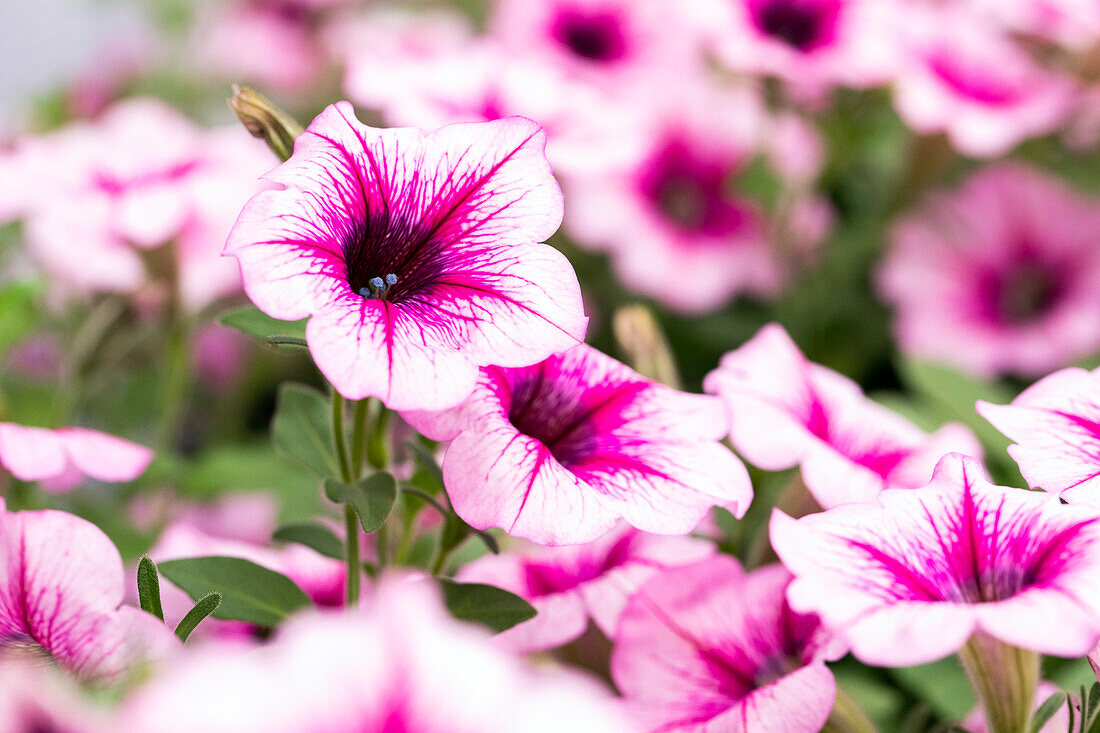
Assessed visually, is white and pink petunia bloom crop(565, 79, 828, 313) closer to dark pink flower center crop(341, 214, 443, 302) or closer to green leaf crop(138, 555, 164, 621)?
dark pink flower center crop(341, 214, 443, 302)

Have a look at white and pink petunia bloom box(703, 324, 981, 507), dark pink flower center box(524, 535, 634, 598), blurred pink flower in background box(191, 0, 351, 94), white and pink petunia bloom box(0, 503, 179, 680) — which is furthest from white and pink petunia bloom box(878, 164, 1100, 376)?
blurred pink flower in background box(191, 0, 351, 94)

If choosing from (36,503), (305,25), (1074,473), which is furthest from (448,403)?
(305,25)

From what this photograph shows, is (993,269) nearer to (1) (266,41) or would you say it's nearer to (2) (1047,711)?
(2) (1047,711)

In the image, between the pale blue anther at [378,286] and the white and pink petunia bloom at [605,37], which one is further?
the white and pink petunia bloom at [605,37]

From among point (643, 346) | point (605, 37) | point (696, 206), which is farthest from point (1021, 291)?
point (643, 346)

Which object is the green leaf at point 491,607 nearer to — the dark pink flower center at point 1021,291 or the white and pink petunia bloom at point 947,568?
the white and pink petunia bloom at point 947,568

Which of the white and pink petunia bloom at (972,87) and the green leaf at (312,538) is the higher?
the white and pink petunia bloom at (972,87)

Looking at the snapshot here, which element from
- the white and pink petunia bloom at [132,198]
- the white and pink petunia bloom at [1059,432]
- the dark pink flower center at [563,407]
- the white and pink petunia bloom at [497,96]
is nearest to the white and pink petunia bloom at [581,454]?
the dark pink flower center at [563,407]
